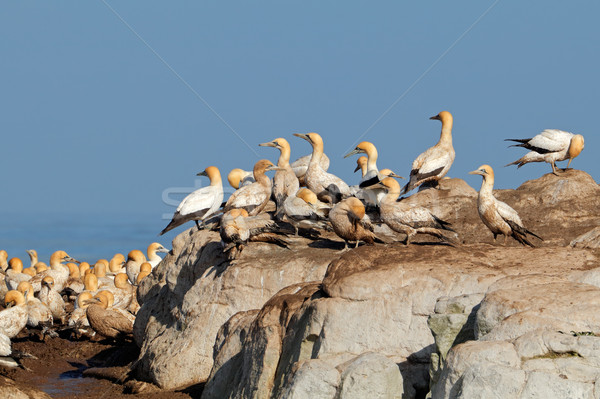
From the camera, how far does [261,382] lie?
1092 cm

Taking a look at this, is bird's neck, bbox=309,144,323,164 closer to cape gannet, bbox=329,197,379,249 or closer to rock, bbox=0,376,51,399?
cape gannet, bbox=329,197,379,249

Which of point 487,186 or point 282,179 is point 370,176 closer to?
point 282,179

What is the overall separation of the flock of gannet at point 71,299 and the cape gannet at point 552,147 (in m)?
9.57

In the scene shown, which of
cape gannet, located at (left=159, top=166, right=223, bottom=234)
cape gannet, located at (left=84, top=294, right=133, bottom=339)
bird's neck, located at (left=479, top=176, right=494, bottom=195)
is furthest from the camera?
cape gannet, located at (left=84, top=294, right=133, bottom=339)

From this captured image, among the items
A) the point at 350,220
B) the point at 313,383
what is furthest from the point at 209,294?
the point at 313,383

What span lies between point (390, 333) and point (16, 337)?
1332 centimetres

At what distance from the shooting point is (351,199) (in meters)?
14.3

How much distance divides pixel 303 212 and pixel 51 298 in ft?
38.5

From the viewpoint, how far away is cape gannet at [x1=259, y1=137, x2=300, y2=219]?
17562mm

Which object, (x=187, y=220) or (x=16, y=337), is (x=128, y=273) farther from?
(x=187, y=220)

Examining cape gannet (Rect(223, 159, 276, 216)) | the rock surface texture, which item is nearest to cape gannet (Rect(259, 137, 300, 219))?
cape gannet (Rect(223, 159, 276, 216))

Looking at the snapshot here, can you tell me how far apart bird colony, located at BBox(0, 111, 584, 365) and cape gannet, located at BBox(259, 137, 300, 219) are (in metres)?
0.02

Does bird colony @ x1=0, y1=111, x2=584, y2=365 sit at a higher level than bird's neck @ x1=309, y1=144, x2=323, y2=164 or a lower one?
lower

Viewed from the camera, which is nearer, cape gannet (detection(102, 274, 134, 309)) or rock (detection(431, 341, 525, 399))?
rock (detection(431, 341, 525, 399))
